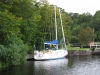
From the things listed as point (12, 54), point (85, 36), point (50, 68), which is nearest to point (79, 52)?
point (85, 36)

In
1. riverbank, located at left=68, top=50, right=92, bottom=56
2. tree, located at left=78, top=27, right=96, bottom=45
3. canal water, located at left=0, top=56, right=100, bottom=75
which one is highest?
tree, located at left=78, top=27, right=96, bottom=45

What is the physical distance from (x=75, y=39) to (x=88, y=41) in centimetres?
1356

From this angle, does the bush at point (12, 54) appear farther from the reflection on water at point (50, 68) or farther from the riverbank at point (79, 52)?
the riverbank at point (79, 52)

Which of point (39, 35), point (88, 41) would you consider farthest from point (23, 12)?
point (88, 41)

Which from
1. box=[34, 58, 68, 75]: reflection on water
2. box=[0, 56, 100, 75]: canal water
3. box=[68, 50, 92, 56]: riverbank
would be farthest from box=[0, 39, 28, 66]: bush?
box=[68, 50, 92, 56]: riverbank

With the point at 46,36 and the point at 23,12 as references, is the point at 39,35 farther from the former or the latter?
the point at 23,12

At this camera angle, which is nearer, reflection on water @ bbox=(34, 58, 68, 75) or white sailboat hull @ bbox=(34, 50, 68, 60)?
reflection on water @ bbox=(34, 58, 68, 75)

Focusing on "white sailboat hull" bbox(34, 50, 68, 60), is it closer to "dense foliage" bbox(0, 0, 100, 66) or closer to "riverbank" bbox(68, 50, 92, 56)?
"dense foliage" bbox(0, 0, 100, 66)

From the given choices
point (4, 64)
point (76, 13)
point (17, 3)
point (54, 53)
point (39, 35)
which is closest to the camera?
point (4, 64)

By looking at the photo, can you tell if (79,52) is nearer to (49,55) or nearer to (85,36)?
(85,36)

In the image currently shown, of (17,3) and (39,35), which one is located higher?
(17,3)

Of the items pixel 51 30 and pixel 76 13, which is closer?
pixel 51 30

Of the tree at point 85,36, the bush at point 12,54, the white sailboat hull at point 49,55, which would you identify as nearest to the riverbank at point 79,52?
→ the white sailboat hull at point 49,55

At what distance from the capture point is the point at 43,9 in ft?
192
